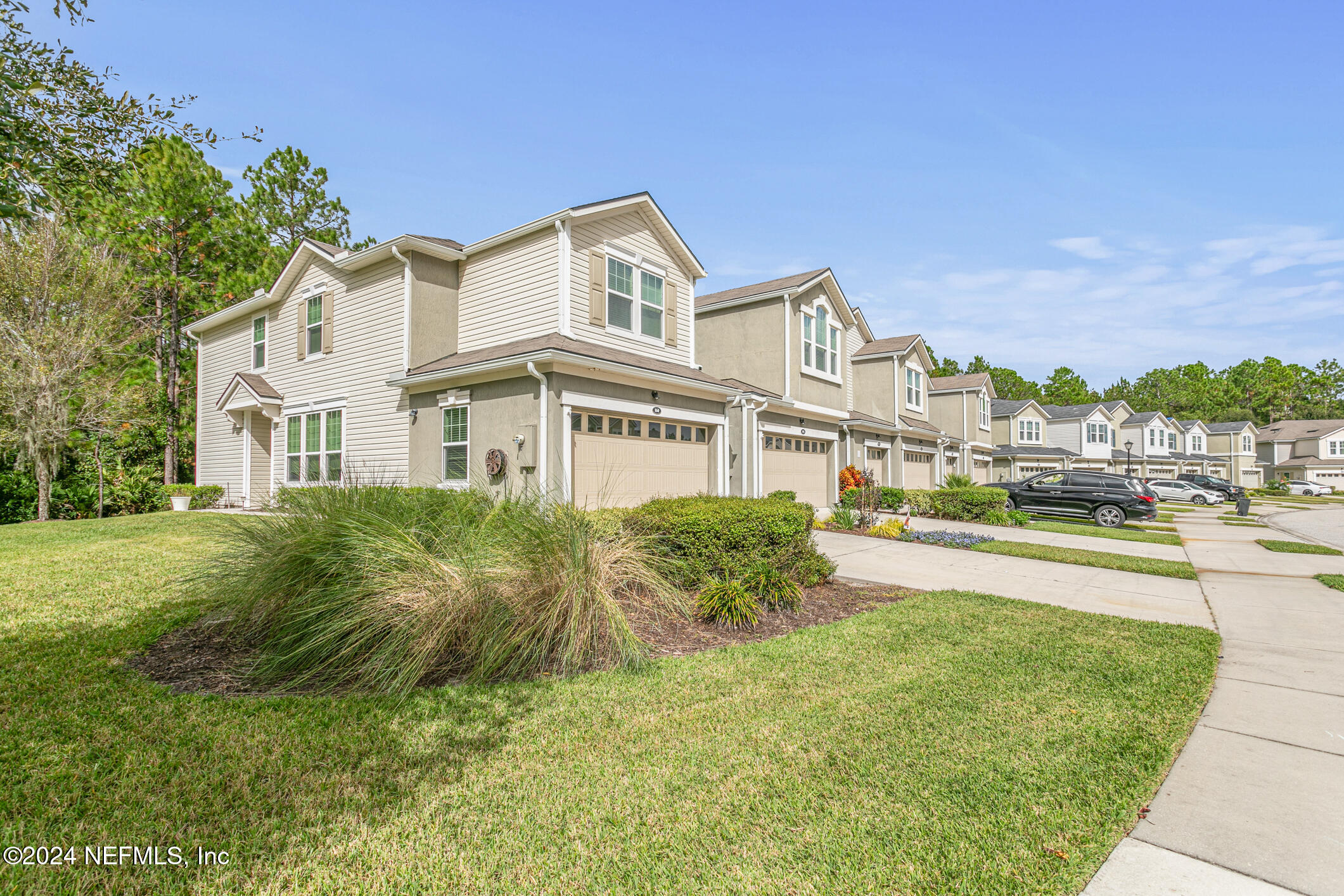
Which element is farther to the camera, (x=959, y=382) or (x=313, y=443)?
(x=959, y=382)

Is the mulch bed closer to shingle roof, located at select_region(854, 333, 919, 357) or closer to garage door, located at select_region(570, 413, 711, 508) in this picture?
garage door, located at select_region(570, 413, 711, 508)

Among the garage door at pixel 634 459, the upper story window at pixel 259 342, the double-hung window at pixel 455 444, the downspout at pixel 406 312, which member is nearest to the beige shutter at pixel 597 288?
the garage door at pixel 634 459

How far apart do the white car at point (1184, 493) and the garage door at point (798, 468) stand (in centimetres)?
2551

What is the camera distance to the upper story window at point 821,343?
59.7 feet

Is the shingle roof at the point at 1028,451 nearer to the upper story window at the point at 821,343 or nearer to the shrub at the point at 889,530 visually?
the upper story window at the point at 821,343

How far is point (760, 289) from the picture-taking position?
17953 mm

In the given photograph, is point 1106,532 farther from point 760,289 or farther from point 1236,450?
point 1236,450

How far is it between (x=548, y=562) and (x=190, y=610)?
13.5 feet

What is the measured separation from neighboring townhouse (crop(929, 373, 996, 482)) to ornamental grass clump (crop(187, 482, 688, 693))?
29.1 metres

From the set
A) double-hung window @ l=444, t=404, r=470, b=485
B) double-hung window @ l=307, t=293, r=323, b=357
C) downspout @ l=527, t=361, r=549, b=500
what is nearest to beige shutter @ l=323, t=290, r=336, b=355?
double-hung window @ l=307, t=293, r=323, b=357

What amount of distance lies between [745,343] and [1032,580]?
1062 centimetres

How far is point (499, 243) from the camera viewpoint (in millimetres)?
12930

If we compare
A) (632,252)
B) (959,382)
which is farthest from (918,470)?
(632,252)

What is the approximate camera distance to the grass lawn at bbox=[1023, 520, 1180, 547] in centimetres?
1475
